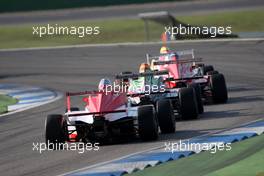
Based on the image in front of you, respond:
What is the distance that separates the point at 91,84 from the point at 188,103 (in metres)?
9.66

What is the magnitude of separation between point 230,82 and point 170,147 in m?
11.4

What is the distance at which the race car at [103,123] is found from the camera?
15266mm

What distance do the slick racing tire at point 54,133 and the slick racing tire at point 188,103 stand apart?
10.5 feet

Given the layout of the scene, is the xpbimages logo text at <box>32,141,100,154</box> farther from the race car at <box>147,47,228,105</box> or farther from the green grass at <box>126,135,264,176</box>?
the race car at <box>147,47,228,105</box>

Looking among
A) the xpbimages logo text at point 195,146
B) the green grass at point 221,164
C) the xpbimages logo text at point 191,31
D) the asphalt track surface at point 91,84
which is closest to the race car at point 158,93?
the asphalt track surface at point 91,84

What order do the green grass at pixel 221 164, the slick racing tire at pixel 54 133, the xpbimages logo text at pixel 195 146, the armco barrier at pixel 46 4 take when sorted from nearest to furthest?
the green grass at pixel 221 164 → the xpbimages logo text at pixel 195 146 → the slick racing tire at pixel 54 133 → the armco barrier at pixel 46 4

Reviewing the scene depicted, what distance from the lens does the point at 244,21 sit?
41.8 metres

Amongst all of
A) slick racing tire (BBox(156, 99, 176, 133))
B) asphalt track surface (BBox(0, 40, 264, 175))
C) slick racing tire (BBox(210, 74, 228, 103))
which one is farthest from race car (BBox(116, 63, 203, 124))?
slick racing tire (BBox(210, 74, 228, 103))

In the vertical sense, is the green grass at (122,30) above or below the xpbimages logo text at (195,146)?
above

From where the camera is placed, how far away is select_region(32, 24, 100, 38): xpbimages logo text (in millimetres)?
43219

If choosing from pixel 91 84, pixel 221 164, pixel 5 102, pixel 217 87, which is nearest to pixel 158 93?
pixel 217 87

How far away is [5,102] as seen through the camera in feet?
80.6

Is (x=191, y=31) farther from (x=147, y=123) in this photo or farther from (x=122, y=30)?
(x=147, y=123)

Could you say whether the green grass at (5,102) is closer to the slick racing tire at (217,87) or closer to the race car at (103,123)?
the slick racing tire at (217,87)
